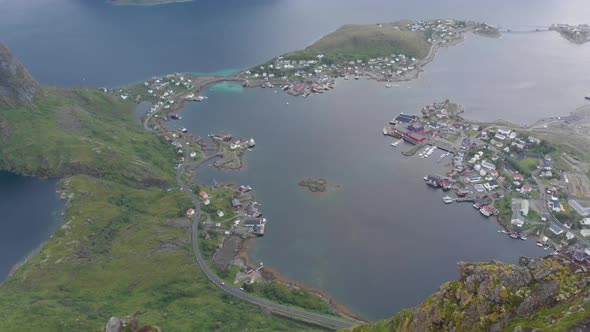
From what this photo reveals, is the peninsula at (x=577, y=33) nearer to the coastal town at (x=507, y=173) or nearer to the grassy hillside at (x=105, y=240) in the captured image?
the coastal town at (x=507, y=173)

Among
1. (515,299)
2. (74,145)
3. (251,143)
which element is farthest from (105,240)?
(515,299)

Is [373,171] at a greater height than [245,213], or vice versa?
[245,213]

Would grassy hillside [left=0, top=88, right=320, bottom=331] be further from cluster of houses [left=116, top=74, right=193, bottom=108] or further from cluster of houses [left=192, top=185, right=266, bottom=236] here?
cluster of houses [left=116, top=74, right=193, bottom=108]

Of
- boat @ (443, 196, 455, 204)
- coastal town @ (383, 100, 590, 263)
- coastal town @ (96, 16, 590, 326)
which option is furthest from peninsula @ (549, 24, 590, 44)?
boat @ (443, 196, 455, 204)

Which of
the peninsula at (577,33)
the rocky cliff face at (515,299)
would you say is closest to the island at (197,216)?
the rocky cliff face at (515,299)

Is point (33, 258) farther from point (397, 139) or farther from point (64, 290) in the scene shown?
point (397, 139)

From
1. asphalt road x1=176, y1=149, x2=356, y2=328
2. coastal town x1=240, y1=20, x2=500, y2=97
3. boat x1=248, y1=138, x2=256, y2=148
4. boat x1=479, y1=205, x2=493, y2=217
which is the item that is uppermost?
coastal town x1=240, y1=20, x2=500, y2=97

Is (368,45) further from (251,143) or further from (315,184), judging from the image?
(315,184)
